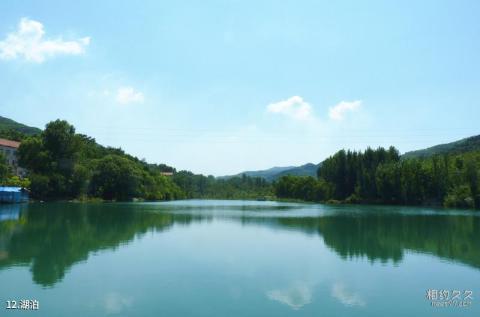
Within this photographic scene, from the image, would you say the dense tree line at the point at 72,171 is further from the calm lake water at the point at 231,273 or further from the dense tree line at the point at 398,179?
the calm lake water at the point at 231,273

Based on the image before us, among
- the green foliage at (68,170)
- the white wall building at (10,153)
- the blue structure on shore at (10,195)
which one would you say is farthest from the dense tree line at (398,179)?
the white wall building at (10,153)

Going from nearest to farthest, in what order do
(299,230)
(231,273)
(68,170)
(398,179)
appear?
(231,273)
(299,230)
(68,170)
(398,179)

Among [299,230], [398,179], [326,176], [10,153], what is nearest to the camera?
[299,230]

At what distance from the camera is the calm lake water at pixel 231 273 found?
10.6 meters

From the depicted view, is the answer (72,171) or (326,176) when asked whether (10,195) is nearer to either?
(72,171)

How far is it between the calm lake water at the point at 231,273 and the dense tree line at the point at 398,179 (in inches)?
1940

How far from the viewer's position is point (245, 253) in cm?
1944

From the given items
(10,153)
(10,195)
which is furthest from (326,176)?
(10,195)

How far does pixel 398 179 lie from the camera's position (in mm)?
81938

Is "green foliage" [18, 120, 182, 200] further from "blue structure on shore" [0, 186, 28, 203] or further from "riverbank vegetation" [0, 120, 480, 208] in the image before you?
"blue structure on shore" [0, 186, 28, 203]

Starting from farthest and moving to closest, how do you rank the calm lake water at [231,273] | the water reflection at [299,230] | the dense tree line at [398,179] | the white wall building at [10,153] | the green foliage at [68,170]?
the white wall building at [10,153]
the dense tree line at [398,179]
the green foliage at [68,170]
the water reflection at [299,230]
the calm lake water at [231,273]

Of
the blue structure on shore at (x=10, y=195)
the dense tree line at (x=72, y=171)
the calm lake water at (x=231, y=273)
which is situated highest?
the dense tree line at (x=72, y=171)

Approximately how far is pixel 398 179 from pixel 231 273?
74.3m

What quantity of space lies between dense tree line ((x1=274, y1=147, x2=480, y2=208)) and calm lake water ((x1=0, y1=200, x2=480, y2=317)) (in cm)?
4929
